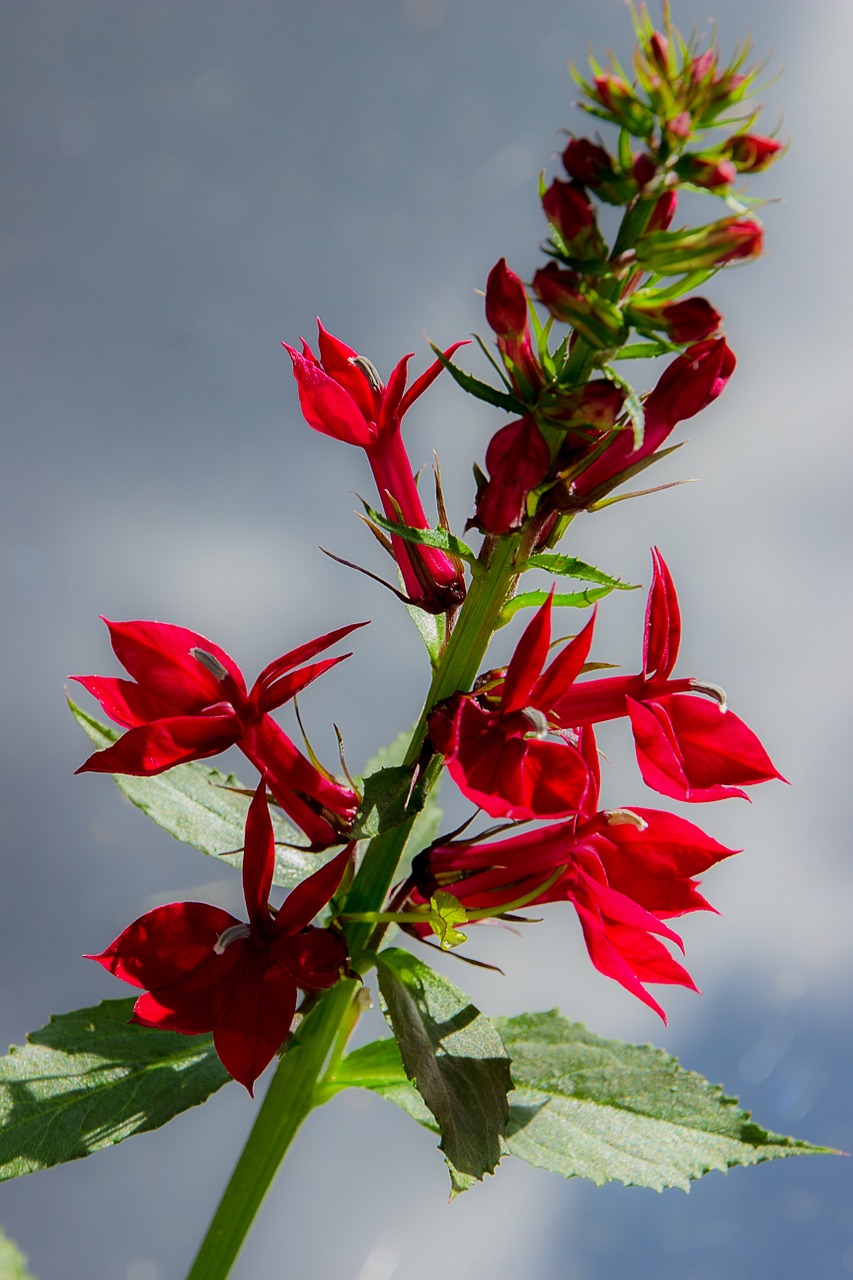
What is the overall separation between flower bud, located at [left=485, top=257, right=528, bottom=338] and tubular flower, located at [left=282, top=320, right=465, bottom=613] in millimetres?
186

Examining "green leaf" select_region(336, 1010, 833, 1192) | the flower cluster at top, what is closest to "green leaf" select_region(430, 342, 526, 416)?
the flower cluster at top

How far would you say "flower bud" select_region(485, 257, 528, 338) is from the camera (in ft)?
4.19

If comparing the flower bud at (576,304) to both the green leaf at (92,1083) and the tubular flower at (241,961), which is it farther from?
the green leaf at (92,1083)

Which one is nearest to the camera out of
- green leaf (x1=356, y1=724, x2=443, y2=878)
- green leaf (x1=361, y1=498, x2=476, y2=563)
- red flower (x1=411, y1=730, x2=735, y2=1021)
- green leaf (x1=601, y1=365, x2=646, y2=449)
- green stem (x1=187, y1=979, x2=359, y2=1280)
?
green leaf (x1=601, y1=365, x2=646, y2=449)

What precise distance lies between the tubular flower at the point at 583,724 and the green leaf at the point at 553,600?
0.05 m

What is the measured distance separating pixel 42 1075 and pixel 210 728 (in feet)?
1.82

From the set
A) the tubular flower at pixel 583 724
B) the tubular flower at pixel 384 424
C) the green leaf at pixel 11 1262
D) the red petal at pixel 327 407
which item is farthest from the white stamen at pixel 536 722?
the green leaf at pixel 11 1262

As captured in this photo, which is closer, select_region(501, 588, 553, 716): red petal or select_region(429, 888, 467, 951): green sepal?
select_region(501, 588, 553, 716): red petal

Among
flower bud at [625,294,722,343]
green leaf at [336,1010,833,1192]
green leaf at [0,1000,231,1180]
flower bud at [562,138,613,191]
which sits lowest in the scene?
green leaf at [336,1010,833,1192]

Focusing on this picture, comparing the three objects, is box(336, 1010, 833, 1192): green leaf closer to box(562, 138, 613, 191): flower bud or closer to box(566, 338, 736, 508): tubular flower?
box(566, 338, 736, 508): tubular flower

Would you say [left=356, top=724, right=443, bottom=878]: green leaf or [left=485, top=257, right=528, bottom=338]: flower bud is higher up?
[left=485, top=257, right=528, bottom=338]: flower bud

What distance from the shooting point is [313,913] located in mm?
1377

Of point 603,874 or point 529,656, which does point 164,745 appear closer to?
point 529,656

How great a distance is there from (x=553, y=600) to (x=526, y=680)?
4.9 inches
